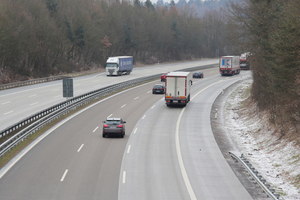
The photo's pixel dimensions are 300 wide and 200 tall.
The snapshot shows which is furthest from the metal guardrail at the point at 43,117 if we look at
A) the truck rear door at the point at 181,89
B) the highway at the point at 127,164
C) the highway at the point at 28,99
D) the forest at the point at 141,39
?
the forest at the point at 141,39

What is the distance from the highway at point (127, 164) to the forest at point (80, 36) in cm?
3804

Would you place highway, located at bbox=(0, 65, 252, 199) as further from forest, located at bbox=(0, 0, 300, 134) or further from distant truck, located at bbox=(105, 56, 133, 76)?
distant truck, located at bbox=(105, 56, 133, 76)

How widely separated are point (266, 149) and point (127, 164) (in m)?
9.61

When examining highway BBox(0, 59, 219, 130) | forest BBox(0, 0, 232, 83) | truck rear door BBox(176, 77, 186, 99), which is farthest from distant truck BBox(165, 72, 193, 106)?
forest BBox(0, 0, 232, 83)

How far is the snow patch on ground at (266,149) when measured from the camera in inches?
693

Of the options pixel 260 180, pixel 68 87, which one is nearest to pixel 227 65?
pixel 68 87

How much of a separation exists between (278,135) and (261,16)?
13588 mm

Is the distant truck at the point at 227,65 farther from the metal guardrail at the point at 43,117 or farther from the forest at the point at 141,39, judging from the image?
the metal guardrail at the point at 43,117

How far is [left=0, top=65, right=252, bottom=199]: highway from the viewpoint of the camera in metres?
15.5

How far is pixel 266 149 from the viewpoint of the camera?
76.8 feet

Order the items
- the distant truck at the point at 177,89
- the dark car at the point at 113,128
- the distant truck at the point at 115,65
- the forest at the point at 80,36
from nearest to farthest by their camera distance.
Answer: the dark car at the point at 113,128, the distant truck at the point at 177,89, the forest at the point at 80,36, the distant truck at the point at 115,65

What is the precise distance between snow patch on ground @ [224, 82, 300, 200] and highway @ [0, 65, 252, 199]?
1988 millimetres

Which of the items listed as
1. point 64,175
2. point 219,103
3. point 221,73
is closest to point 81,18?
point 221,73

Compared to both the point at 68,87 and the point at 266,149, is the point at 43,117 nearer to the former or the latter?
the point at 68,87
